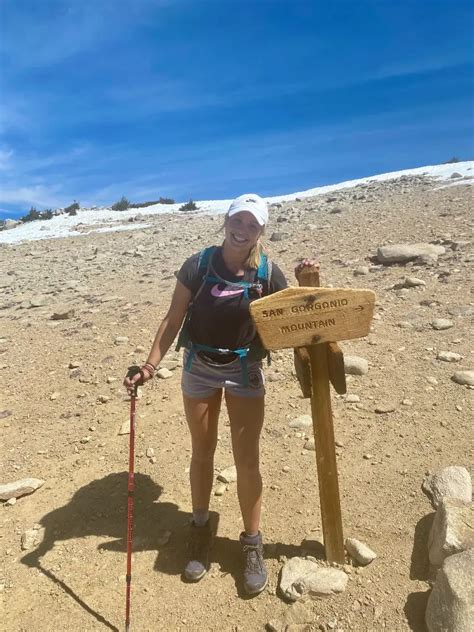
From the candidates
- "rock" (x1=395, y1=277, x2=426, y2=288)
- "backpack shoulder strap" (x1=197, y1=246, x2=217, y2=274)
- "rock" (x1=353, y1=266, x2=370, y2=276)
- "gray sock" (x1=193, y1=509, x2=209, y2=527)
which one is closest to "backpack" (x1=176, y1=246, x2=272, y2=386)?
"backpack shoulder strap" (x1=197, y1=246, x2=217, y2=274)

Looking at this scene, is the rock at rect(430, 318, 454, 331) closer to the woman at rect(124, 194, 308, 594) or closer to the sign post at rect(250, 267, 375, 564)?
the sign post at rect(250, 267, 375, 564)

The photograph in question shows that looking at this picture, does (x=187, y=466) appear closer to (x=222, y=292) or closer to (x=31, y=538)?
(x=31, y=538)

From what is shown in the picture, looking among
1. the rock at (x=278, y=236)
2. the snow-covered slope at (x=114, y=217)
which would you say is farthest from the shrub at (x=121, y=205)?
the rock at (x=278, y=236)

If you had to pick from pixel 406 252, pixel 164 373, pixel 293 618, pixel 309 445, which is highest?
pixel 406 252

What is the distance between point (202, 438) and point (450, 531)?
1.69 meters

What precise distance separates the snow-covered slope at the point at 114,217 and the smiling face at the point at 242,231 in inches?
755

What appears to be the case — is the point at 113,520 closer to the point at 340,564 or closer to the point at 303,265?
the point at 340,564

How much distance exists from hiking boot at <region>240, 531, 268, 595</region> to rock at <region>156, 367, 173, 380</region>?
3.19 m

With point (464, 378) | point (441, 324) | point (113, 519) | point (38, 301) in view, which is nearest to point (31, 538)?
point (113, 519)

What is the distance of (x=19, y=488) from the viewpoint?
4543 mm

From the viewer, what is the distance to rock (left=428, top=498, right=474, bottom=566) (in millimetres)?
3041

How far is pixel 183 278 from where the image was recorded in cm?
311

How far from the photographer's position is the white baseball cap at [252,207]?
2941 mm

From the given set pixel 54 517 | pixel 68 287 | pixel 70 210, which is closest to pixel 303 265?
pixel 54 517
